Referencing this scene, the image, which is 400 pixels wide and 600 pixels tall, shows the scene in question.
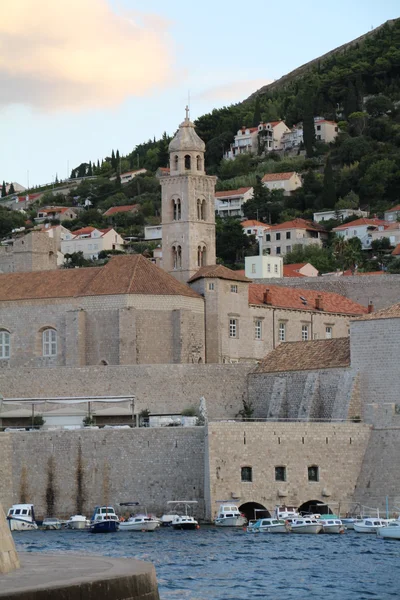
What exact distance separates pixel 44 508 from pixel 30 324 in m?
17.4

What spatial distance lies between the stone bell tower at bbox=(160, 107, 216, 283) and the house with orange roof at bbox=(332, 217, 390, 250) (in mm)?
51115

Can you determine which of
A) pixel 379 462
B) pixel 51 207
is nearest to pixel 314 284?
pixel 379 462

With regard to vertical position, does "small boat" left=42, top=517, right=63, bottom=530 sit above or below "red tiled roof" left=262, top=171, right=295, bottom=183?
below

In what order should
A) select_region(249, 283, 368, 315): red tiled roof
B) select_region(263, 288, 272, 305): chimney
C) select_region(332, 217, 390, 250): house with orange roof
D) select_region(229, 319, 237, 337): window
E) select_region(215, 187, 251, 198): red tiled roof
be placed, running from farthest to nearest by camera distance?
1. select_region(215, 187, 251, 198): red tiled roof
2. select_region(332, 217, 390, 250): house with orange roof
3. select_region(249, 283, 368, 315): red tiled roof
4. select_region(263, 288, 272, 305): chimney
5. select_region(229, 319, 237, 337): window

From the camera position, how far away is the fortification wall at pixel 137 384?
64.4 metres

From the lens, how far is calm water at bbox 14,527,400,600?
1429 inches

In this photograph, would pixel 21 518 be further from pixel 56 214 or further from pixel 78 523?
pixel 56 214

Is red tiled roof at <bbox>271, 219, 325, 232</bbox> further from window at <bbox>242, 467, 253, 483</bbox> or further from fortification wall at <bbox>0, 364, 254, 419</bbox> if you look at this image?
window at <bbox>242, 467, 253, 483</bbox>

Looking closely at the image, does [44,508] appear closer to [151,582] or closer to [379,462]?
[379,462]

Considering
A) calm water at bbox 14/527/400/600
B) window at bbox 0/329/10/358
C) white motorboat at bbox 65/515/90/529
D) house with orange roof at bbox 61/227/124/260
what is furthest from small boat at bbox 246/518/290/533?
house with orange roof at bbox 61/227/124/260

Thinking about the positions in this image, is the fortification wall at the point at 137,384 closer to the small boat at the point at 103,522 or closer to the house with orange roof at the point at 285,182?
the small boat at the point at 103,522

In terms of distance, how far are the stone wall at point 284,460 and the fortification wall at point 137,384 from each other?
9558 millimetres

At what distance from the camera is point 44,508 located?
55.6 m

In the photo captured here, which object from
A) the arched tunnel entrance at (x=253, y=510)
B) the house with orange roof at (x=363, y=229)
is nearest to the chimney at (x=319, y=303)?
the arched tunnel entrance at (x=253, y=510)
